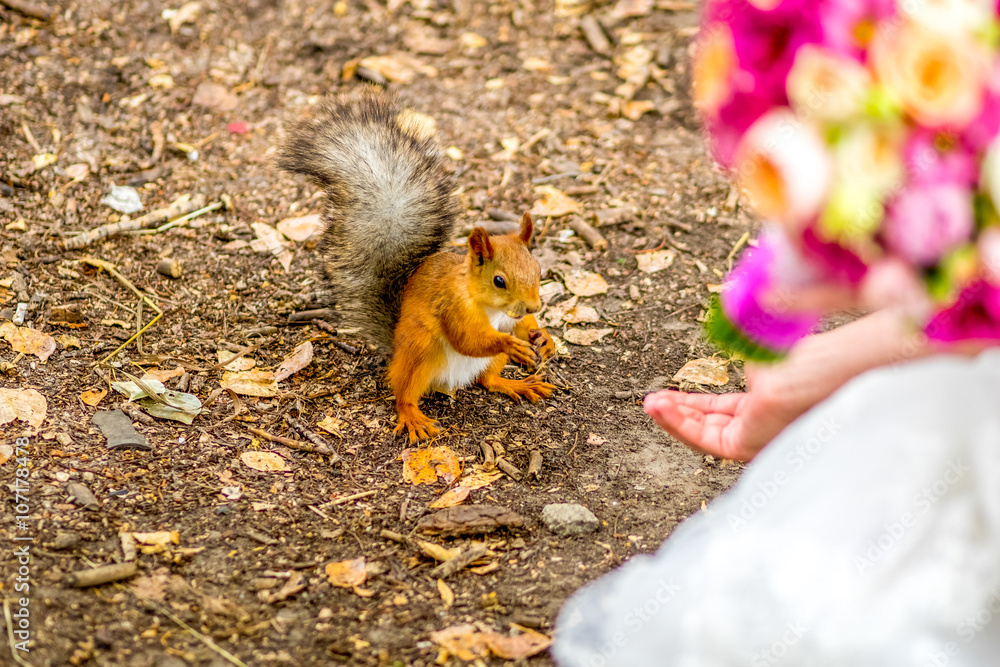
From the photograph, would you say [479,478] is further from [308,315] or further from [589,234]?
[589,234]

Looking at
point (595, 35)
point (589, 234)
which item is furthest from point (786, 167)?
point (595, 35)

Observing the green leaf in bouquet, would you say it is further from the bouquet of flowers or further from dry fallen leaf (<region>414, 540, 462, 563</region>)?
dry fallen leaf (<region>414, 540, 462, 563</region>)

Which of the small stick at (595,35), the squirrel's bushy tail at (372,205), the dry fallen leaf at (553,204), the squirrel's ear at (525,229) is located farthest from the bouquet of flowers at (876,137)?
the small stick at (595,35)

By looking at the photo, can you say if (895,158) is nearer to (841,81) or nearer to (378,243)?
(841,81)

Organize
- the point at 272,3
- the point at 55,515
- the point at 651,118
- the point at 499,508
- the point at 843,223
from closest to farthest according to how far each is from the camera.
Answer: the point at 843,223 < the point at 55,515 < the point at 499,508 < the point at 651,118 < the point at 272,3

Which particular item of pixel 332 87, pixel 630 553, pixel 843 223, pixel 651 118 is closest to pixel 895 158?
pixel 843 223

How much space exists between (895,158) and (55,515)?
125 cm

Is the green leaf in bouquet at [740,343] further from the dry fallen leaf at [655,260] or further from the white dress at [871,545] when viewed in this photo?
the dry fallen leaf at [655,260]

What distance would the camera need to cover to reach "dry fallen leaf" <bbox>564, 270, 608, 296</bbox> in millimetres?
2119

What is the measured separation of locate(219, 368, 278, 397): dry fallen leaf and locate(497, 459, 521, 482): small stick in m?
0.46

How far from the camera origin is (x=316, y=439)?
66.3 inches

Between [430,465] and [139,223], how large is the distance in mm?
1040

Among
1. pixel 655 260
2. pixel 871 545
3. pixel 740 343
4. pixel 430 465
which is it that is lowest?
pixel 430 465

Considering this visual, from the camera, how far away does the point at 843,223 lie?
609 millimetres
